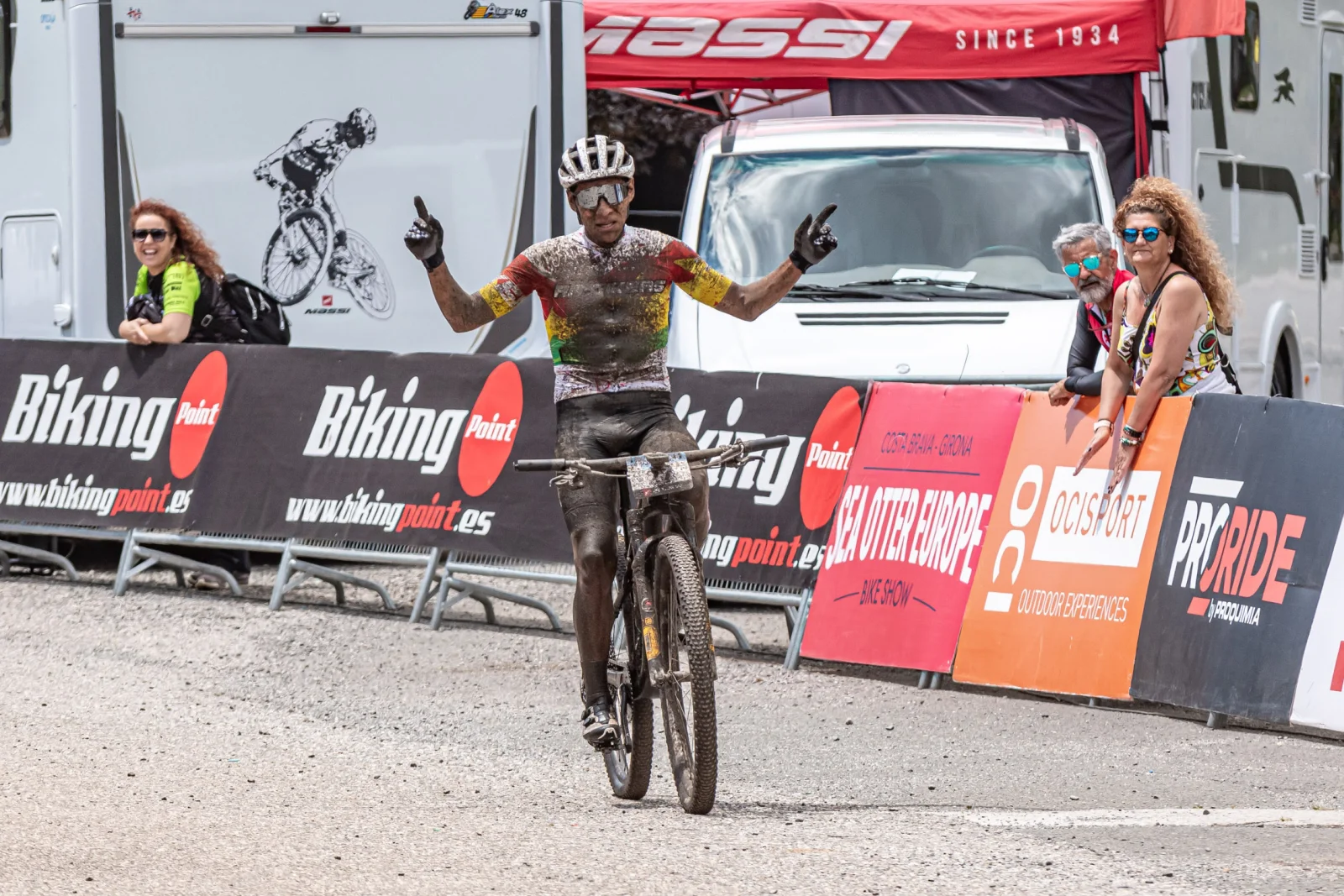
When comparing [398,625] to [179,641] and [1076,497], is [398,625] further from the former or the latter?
[1076,497]

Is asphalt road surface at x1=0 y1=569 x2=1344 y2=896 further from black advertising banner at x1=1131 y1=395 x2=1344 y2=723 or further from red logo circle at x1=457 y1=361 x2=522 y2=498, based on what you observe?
red logo circle at x1=457 y1=361 x2=522 y2=498

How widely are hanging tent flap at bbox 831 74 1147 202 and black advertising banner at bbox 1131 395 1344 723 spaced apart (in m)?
4.97

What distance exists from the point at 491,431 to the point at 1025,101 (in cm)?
454

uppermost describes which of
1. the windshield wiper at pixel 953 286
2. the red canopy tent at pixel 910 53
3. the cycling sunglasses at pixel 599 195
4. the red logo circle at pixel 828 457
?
the red canopy tent at pixel 910 53

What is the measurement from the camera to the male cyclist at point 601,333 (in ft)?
23.0

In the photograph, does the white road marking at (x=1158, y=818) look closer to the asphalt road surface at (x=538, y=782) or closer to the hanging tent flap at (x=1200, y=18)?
the asphalt road surface at (x=538, y=782)

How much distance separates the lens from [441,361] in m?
11.5

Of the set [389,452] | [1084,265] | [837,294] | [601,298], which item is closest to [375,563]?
[389,452]

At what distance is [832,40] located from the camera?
13.7 m

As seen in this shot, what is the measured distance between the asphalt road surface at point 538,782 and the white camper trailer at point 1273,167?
4587mm

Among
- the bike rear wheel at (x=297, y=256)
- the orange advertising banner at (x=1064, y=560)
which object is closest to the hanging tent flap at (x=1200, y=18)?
the orange advertising banner at (x=1064, y=560)

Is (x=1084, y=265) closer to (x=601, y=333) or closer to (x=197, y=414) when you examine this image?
(x=601, y=333)

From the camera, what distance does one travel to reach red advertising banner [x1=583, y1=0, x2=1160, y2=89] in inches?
533

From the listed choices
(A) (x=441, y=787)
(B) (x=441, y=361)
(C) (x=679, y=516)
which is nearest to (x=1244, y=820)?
(C) (x=679, y=516)
